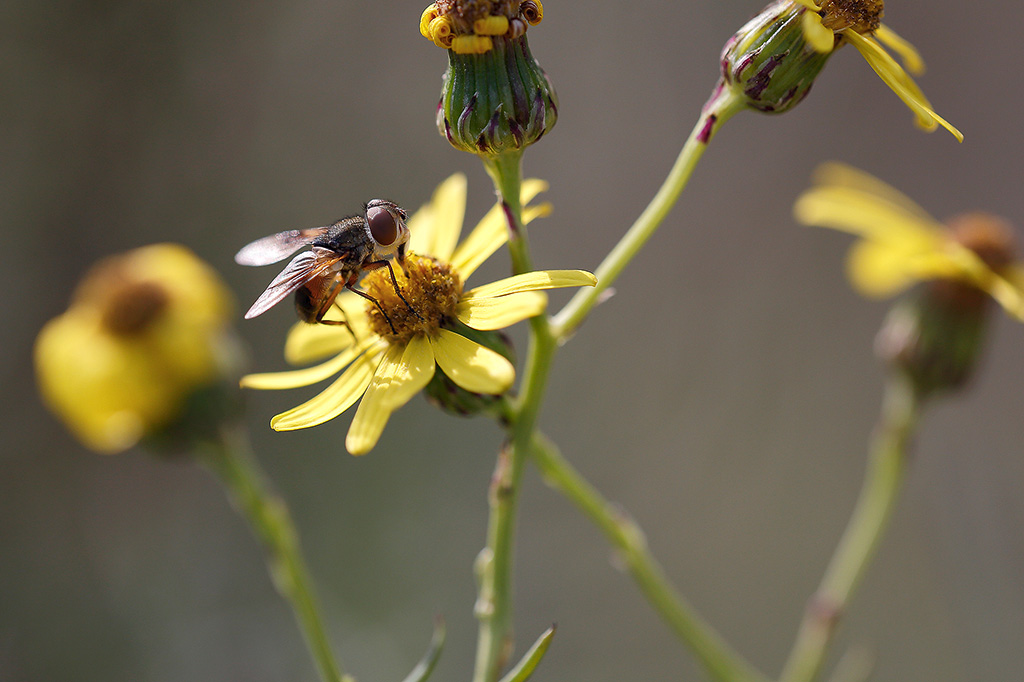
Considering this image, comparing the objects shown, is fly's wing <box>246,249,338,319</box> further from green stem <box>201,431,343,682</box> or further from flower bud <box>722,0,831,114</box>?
flower bud <box>722,0,831,114</box>

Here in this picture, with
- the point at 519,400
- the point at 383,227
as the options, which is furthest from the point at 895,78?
A: the point at 383,227

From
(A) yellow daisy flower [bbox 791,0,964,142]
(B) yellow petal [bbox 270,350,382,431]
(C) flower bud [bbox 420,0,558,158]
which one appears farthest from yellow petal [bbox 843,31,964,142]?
(B) yellow petal [bbox 270,350,382,431]

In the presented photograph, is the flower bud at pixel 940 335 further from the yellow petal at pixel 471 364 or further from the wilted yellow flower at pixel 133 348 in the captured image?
the wilted yellow flower at pixel 133 348

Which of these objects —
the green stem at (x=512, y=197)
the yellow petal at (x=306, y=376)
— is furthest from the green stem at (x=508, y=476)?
the yellow petal at (x=306, y=376)

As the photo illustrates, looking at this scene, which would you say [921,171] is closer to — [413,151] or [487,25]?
[413,151]

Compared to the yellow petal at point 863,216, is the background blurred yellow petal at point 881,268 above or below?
below

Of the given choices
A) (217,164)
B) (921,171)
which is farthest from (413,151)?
(921,171)
